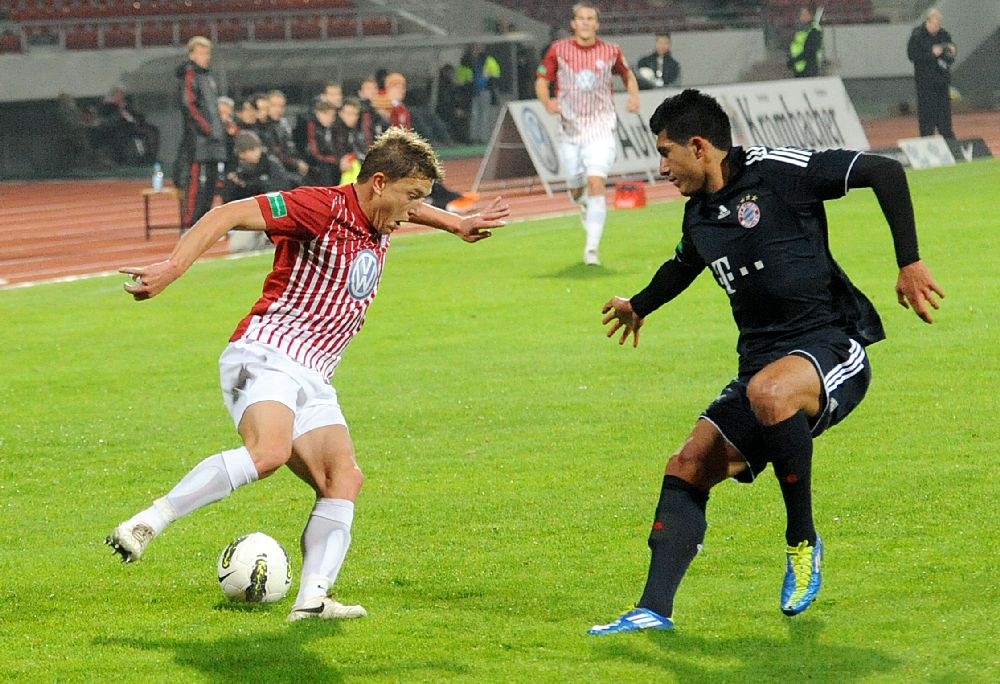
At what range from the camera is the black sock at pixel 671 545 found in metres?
5.33

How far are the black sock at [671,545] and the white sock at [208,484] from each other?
1.40m

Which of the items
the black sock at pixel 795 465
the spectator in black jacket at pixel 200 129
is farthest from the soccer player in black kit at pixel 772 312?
the spectator in black jacket at pixel 200 129

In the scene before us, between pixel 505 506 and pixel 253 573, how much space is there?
5.94 feet

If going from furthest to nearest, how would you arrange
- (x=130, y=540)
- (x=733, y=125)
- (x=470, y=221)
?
(x=733, y=125), (x=470, y=221), (x=130, y=540)

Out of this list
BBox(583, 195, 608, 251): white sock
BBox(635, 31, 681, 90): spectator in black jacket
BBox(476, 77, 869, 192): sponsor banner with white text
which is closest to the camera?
BBox(583, 195, 608, 251): white sock

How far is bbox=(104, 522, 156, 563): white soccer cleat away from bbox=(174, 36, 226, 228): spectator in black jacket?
15.5m

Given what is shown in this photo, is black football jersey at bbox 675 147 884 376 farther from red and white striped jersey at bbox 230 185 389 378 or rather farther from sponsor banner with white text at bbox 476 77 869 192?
sponsor banner with white text at bbox 476 77 869 192

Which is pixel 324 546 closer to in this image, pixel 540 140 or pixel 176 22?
pixel 540 140

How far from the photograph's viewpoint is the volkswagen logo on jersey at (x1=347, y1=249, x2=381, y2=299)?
19.1ft

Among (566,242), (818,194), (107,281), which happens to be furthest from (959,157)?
(818,194)

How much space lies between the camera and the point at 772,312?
5461 millimetres

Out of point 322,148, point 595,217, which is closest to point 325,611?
point 595,217

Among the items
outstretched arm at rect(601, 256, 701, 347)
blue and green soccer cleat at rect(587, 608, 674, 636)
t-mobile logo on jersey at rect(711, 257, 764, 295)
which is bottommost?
blue and green soccer cleat at rect(587, 608, 674, 636)

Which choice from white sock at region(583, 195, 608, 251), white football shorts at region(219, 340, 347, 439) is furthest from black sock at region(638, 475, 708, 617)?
white sock at region(583, 195, 608, 251)
